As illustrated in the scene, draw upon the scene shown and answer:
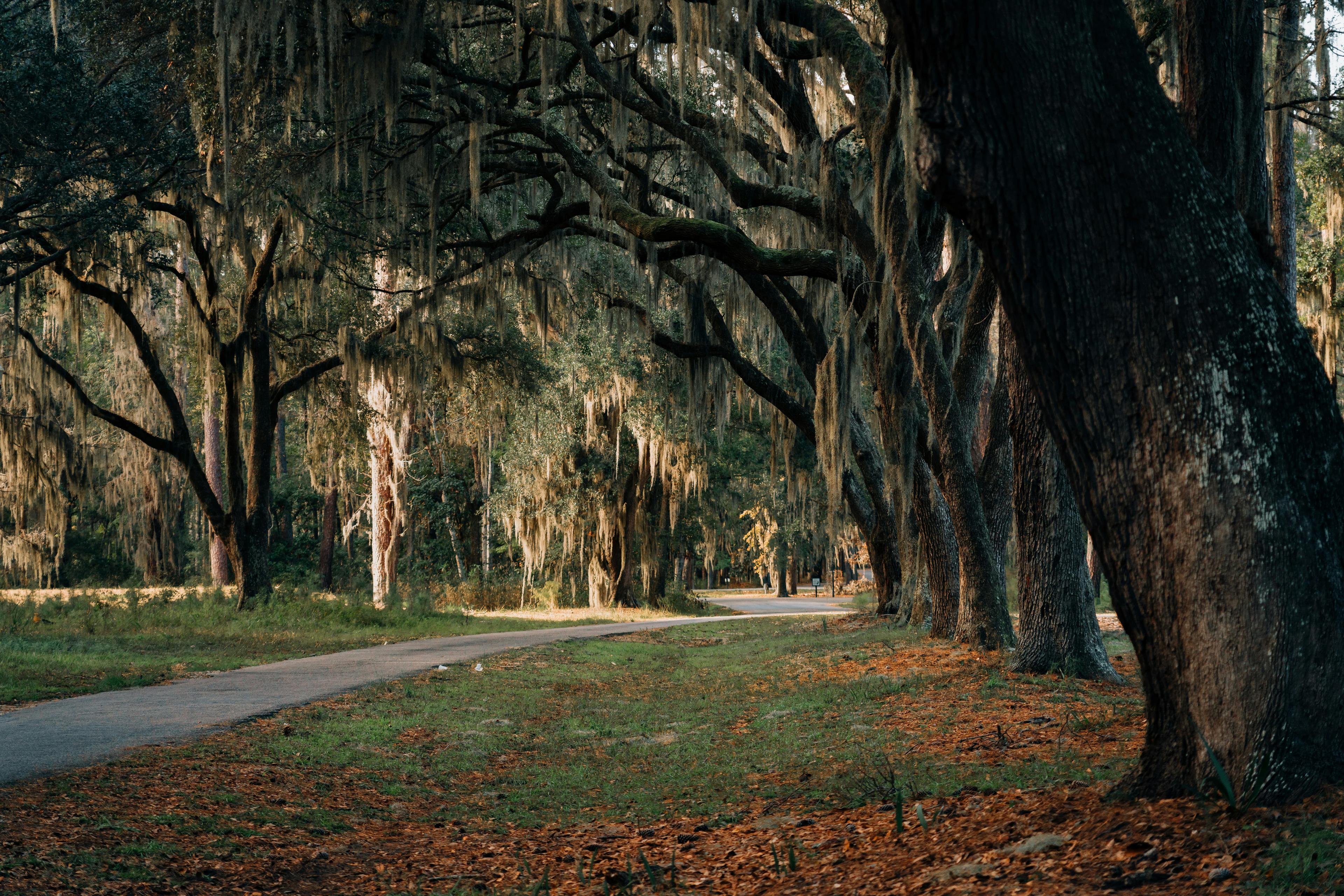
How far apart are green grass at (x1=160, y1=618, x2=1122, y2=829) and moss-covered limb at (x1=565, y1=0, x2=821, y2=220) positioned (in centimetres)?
495

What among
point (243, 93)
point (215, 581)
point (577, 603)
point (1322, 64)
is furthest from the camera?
point (577, 603)

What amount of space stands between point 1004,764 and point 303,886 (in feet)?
12.7

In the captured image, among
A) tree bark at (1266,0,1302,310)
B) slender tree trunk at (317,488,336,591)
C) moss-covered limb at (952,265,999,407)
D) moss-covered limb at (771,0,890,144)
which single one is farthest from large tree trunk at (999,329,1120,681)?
slender tree trunk at (317,488,336,591)

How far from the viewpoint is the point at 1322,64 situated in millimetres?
10469

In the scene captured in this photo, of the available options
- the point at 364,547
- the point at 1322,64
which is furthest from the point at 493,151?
the point at 364,547

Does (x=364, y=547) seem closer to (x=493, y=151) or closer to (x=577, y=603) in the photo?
(x=577, y=603)

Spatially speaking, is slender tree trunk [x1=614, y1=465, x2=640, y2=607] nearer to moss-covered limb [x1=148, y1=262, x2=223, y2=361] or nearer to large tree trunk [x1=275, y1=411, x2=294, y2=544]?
moss-covered limb [x1=148, y1=262, x2=223, y2=361]

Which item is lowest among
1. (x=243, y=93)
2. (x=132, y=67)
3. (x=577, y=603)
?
(x=577, y=603)

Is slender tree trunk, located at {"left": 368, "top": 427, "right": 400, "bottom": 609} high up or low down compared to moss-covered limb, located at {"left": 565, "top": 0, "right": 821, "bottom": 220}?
down

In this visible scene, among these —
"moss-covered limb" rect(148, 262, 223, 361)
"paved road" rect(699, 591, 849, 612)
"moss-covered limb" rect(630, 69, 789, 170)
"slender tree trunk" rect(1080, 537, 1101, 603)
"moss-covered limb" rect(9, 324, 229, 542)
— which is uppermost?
"moss-covered limb" rect(630, 69, 789, 170)

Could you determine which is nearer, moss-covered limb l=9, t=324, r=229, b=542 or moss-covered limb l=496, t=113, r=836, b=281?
moss-covered limb l=496, t=113, r=836, b=281

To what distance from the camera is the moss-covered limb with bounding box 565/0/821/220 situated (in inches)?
410

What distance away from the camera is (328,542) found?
3784 cm

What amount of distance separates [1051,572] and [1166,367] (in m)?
6.17
